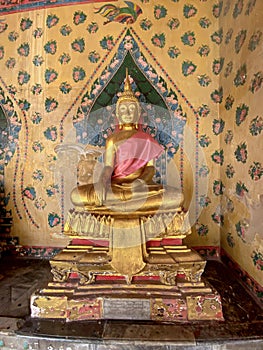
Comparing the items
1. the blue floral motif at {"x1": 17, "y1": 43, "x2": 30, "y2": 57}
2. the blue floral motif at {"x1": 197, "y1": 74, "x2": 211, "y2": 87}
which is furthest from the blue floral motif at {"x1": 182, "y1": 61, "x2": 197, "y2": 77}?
the blue floral motif at {"x1": 17, "y1": 43, "x2": 30, "y2": 57}

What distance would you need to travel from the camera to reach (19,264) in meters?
2.86

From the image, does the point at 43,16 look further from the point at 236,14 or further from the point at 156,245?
the point at 156,245

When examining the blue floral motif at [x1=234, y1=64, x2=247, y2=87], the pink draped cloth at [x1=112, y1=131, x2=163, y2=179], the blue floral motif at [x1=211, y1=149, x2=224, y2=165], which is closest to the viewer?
the blue floral motif at [x1=234, y1=64, x2=247, y2=87]

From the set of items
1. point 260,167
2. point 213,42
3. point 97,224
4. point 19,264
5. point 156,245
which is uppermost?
point 213,42

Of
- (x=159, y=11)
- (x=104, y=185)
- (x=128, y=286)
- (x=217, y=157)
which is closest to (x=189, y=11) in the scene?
(x=159, y=11)

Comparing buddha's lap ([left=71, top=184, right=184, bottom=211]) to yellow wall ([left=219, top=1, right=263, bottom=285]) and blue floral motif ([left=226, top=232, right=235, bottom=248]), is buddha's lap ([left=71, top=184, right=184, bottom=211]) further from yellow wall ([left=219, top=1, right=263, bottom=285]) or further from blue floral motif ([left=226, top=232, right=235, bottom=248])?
blue floral motif ([left=226, top=232, right=235, bottom=248])

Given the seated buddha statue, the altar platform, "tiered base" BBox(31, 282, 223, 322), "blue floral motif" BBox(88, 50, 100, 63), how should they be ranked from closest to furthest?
the altar platform → "tiered base" BBox(31, 282, 223, 322) → the seated buddha statue → "blue floral motif" BBox(88, 50, 100, 63)

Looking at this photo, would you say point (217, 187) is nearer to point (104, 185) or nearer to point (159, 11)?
point (104, 185)

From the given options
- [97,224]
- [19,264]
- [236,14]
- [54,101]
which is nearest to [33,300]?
[97,224]

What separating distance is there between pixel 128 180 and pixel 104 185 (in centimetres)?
31

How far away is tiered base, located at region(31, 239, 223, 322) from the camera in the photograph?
1.75 metres

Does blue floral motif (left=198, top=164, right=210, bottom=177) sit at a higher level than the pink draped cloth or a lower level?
lower

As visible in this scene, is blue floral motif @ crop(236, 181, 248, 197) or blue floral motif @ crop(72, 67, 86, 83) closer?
blue floral motif @ crop(236, 181, 248, 197)

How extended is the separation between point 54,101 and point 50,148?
0.56 meters
